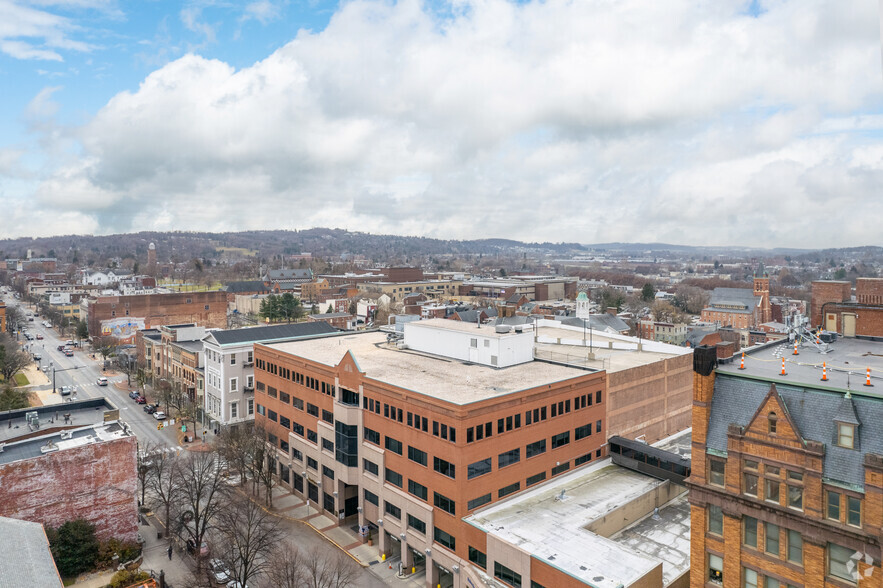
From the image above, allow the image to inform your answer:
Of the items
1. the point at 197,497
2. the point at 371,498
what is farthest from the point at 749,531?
the point at 197,497

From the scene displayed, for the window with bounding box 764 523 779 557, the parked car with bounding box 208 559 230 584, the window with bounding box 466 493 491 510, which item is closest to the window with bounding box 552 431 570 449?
the window with bounding box 466 493 491 510

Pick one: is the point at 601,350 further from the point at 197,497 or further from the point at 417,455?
the point at 197,497

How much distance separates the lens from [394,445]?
44281 millimetres

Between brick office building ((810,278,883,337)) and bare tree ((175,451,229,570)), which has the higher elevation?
brick office building ((810,278,883,337))

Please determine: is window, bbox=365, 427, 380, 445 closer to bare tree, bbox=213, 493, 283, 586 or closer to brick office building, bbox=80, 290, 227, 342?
bare tree, bbox=213, 493, 283, 586

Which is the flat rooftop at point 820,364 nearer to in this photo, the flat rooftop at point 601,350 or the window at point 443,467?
the flat rooftop at point 601,350

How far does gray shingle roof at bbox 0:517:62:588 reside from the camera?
27109 mm

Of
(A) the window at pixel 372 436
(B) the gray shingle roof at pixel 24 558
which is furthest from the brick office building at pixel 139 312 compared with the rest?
(B) the gray shingle roof at pixel 24 558

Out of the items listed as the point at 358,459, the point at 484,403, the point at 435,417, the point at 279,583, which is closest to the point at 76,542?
the point at 279,583

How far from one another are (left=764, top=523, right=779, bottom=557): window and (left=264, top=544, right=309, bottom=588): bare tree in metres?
26.0

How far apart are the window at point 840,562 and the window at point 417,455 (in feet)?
81.5

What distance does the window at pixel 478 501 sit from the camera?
38188 millimetres

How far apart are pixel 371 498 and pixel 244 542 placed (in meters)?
10.2

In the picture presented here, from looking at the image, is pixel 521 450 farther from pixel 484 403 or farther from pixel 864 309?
pixel 864 309
